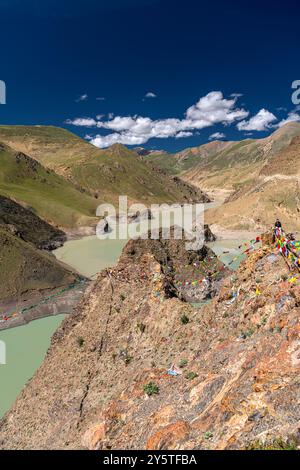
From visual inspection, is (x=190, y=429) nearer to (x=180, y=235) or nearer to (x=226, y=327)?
(x=226, y=327)

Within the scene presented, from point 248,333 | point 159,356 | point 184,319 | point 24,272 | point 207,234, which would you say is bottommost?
point 24,272

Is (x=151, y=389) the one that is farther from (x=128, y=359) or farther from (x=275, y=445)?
(x=275, y=445)

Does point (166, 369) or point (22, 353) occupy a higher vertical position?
point (166, 369)

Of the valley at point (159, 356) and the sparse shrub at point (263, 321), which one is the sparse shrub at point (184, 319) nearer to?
the valley at point (159, 356)

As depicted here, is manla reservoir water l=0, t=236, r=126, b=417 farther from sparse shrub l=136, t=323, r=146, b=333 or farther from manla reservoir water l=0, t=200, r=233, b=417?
sparse shrub l=136, t=323, r=146, b=333

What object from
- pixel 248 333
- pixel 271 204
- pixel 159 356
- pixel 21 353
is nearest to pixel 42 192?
pixel 271 204

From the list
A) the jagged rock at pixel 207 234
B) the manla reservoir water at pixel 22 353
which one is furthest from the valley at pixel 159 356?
the jagged rock at pixel 207 234
